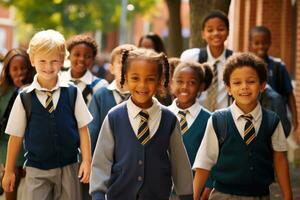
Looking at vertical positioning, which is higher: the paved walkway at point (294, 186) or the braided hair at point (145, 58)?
the braided hair at point (145, 58)

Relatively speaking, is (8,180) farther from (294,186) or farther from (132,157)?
(294,186)

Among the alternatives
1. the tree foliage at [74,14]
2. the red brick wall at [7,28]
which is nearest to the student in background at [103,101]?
the tree foliage at [74,14]

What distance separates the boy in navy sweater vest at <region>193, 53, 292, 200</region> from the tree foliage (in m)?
27.2

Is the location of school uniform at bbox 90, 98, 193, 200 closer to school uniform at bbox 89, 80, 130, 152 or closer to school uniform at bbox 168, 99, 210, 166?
school uniform at bbox 168, 99, 210, 166

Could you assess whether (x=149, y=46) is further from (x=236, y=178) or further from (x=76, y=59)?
(x=236, y=178)

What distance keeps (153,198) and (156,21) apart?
174 feet

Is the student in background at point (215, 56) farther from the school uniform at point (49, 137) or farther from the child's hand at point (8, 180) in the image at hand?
the child's hand at point (8, 180)

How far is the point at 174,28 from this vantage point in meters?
15.4

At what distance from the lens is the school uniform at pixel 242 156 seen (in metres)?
4.87

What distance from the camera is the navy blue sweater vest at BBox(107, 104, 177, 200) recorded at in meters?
4.58

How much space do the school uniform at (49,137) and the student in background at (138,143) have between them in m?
0.87

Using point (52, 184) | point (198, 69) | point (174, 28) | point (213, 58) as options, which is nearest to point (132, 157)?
point (52, 184)

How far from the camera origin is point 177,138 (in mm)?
4719

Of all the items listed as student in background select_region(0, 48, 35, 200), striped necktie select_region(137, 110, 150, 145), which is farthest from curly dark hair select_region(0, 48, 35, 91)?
striped necktie select_region(137, 110, 150, 145)
